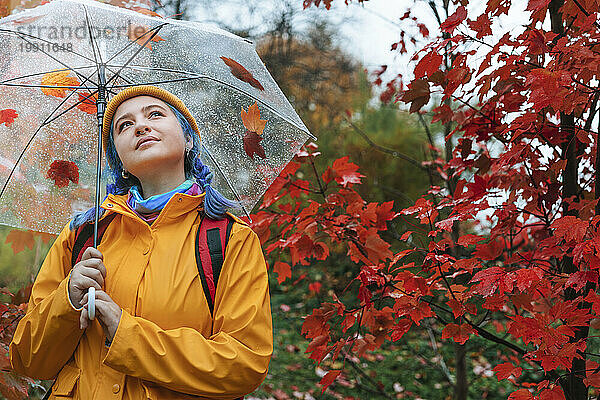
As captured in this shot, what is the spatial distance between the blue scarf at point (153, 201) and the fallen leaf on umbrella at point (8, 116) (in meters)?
0.55

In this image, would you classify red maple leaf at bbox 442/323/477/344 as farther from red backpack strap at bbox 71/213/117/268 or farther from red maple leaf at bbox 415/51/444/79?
red backpack strap at bbox 71/213/117/268

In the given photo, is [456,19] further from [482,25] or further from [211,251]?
[211,251]

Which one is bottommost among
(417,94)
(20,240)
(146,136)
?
(20,240)

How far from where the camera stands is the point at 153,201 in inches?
67.6

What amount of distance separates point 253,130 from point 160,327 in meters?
0.78

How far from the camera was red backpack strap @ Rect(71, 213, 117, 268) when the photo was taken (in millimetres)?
1746

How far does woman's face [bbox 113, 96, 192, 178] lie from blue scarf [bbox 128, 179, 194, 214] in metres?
0.07

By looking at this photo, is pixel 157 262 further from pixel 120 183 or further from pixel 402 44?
pixel 402 44

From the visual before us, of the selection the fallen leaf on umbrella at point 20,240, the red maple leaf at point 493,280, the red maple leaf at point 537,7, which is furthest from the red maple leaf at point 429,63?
the fallen leaf on umbrella at point 20,240

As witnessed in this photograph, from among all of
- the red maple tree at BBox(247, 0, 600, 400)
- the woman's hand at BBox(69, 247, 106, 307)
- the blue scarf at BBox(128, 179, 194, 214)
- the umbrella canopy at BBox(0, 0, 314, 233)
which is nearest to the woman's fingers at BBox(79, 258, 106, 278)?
the woman's hand at BBox(69, 247, 106, 307)

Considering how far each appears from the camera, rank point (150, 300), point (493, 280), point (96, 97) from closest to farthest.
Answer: point (150, 300) → point (493, 280) → point (96, 97)

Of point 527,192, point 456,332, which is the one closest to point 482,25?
point 527,192

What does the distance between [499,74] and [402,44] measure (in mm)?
1440

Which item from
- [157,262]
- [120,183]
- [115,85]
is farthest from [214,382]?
[115,85]
